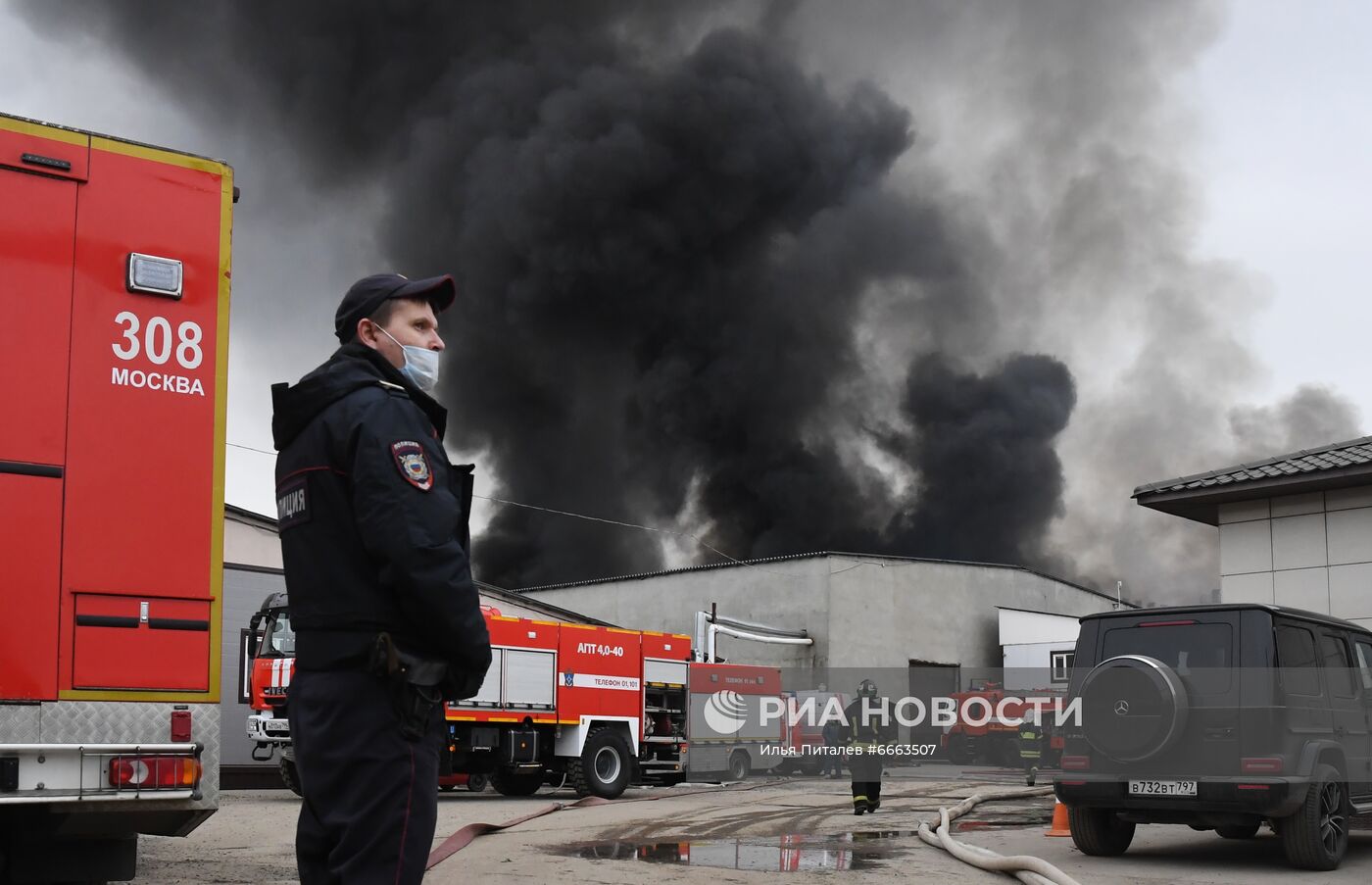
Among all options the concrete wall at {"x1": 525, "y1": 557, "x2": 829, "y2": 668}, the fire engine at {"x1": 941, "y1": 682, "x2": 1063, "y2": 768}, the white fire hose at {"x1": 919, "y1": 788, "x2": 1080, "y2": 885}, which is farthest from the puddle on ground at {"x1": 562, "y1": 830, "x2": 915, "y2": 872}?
the concrete wall at {"x1": 525, "y1": 557, "x2": 829, "y2": 668}

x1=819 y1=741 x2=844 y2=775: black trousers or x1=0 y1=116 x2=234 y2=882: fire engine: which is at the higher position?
x1=0 y1=116 x2=234 y2=882: fire engine

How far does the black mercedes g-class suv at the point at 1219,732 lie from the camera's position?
888 centimetres

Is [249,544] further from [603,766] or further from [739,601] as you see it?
[739,601]

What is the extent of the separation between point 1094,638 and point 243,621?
1824 centimetres

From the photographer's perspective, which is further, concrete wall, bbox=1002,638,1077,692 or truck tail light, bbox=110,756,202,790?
→ concrete wall, bbox=1002,638,1077,692

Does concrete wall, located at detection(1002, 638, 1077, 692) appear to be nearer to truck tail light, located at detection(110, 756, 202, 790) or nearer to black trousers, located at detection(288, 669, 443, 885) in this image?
truck tail light, located at detection(110, 756, 202, 790)

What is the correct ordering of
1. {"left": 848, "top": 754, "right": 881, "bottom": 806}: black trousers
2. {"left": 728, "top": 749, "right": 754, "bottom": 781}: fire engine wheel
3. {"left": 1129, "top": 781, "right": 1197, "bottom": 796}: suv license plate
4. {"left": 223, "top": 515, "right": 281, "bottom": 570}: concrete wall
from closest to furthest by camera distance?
{"left": 1129, "top": 781, "right": 1197, "bottom": 796}: suv license plate, {"left": 848, "top": 754, "right": 881, "bottom": 806}: black trousers, {"left": 728, "top": 749, "right": 754, "bottom": 781}: fire engine wheel, {"left": 223, "top": 515, "right": 281, "bottom": 570}: concrete wall

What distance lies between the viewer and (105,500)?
5.29m

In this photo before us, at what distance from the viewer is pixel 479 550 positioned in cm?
6000

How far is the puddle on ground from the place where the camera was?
948 centimetres

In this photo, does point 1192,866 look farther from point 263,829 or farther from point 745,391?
point 745,391

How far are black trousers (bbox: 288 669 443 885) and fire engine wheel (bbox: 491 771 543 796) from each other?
17720 mm

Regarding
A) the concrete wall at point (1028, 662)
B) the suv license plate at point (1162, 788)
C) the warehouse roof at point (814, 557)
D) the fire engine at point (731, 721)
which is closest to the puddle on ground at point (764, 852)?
the suv license plate at point (1162, 788)

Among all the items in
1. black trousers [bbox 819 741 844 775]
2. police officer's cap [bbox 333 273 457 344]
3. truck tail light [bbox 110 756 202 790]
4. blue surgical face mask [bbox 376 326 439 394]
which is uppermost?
police officer's cap [bbox 333 273 457 344]
